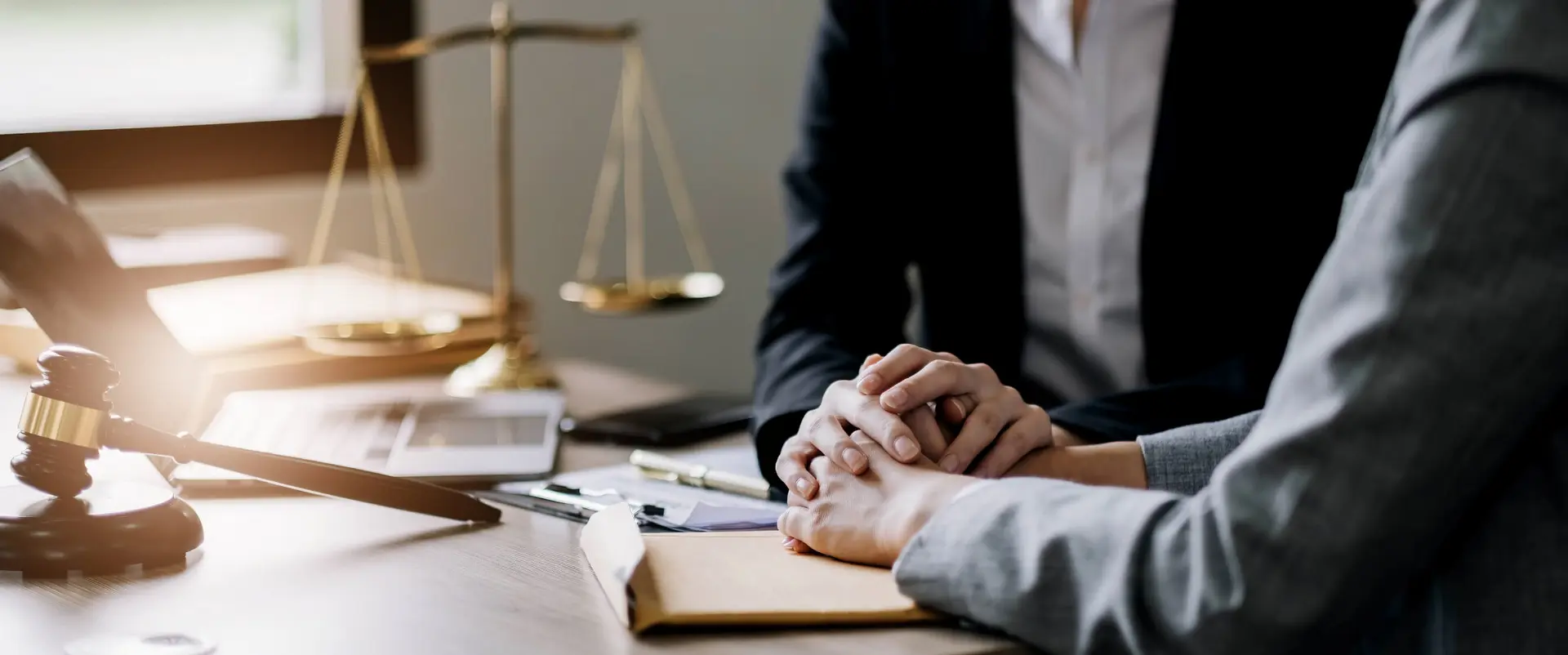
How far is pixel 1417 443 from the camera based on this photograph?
2.17 feet

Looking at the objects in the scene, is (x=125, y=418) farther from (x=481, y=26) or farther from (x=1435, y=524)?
(x=481, y=26)

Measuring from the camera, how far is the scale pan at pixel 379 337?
4.31 feet

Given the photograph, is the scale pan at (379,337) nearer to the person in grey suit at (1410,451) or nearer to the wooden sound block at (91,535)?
the wooden sound block at (91,535)

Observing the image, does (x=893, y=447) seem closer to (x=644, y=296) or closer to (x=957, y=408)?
(x=957, y=408)

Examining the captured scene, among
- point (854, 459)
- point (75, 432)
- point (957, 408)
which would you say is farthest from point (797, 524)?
point (75, 432)

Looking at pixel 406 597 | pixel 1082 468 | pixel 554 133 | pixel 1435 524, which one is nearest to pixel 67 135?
pixel 554 133

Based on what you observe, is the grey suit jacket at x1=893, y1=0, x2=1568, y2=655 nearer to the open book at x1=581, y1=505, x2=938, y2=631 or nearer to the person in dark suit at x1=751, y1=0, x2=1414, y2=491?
the open book at x1=581, y1=505, x2=938, y2=631

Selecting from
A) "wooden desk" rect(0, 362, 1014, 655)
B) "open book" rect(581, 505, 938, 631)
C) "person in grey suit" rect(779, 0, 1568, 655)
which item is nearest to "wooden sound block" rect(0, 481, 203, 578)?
"wooden desk" rect(0, 362, 1014, 655)

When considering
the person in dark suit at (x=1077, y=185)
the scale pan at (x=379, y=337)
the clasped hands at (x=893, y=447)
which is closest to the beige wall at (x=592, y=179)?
the scale pan at (x=379, y=337)

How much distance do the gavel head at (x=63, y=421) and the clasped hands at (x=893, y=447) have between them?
389 mm

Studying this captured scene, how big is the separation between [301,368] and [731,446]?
0.44 metres

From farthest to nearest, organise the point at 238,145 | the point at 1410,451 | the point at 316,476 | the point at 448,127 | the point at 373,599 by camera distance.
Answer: the point at 448,127
the point at 238,145
the point at 316,476
the point at 373,599
the point at 1410,451

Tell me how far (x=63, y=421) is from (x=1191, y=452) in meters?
0.67

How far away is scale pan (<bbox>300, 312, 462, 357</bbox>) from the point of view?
131 centimetres
